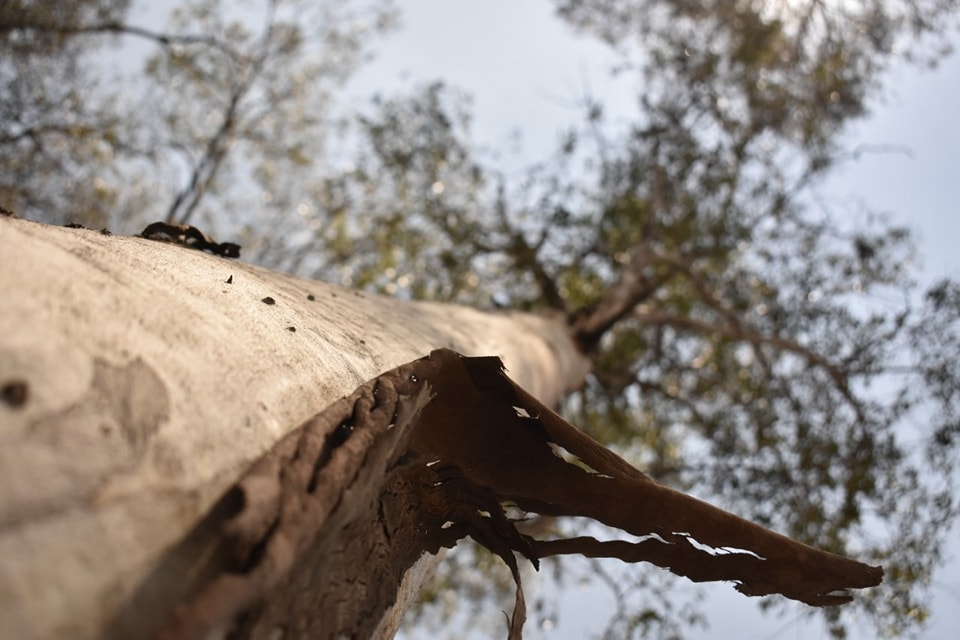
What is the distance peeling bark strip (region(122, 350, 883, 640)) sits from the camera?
685 mm

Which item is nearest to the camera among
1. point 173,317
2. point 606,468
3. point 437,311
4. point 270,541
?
point 270,541

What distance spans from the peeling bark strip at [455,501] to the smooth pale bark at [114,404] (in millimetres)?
64

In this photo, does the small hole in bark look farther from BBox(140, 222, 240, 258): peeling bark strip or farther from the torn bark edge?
BBox(140, 222, 240, 258): peeling bark strip

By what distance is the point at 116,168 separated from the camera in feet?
26.1

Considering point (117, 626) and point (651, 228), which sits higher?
point (651, 228)

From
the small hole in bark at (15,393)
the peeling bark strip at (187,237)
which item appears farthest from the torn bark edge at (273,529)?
the peeling bark strip at (187,237)

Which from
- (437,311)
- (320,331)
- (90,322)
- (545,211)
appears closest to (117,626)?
(90,322)

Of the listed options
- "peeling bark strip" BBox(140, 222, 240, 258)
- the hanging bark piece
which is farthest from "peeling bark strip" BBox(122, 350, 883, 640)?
"peeling bark strip" BBox(140, 222, 240, 258)

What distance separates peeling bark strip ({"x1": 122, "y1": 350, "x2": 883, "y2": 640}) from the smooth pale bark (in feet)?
0.21

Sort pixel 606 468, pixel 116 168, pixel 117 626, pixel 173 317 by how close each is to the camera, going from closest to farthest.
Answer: pixel 117 626
pixel 173 317
pixel 606 468
pixel 116 168

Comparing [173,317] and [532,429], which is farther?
[532,429]

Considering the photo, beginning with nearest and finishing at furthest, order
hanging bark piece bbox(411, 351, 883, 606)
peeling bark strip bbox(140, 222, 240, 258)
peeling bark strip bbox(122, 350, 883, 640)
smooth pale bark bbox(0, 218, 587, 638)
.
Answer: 1. smooth pale bark bbox(0, 218, 587, 638)
2. peeling bark strip bbox(122, 350, 883, 640)
3. hanging bark piece bbox(411, 351, 883, 606)
4. peeling bark strip bbox(140, 222, 240, 258)

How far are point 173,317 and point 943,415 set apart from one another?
552 centimetres

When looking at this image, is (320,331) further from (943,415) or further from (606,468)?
(943,415)
